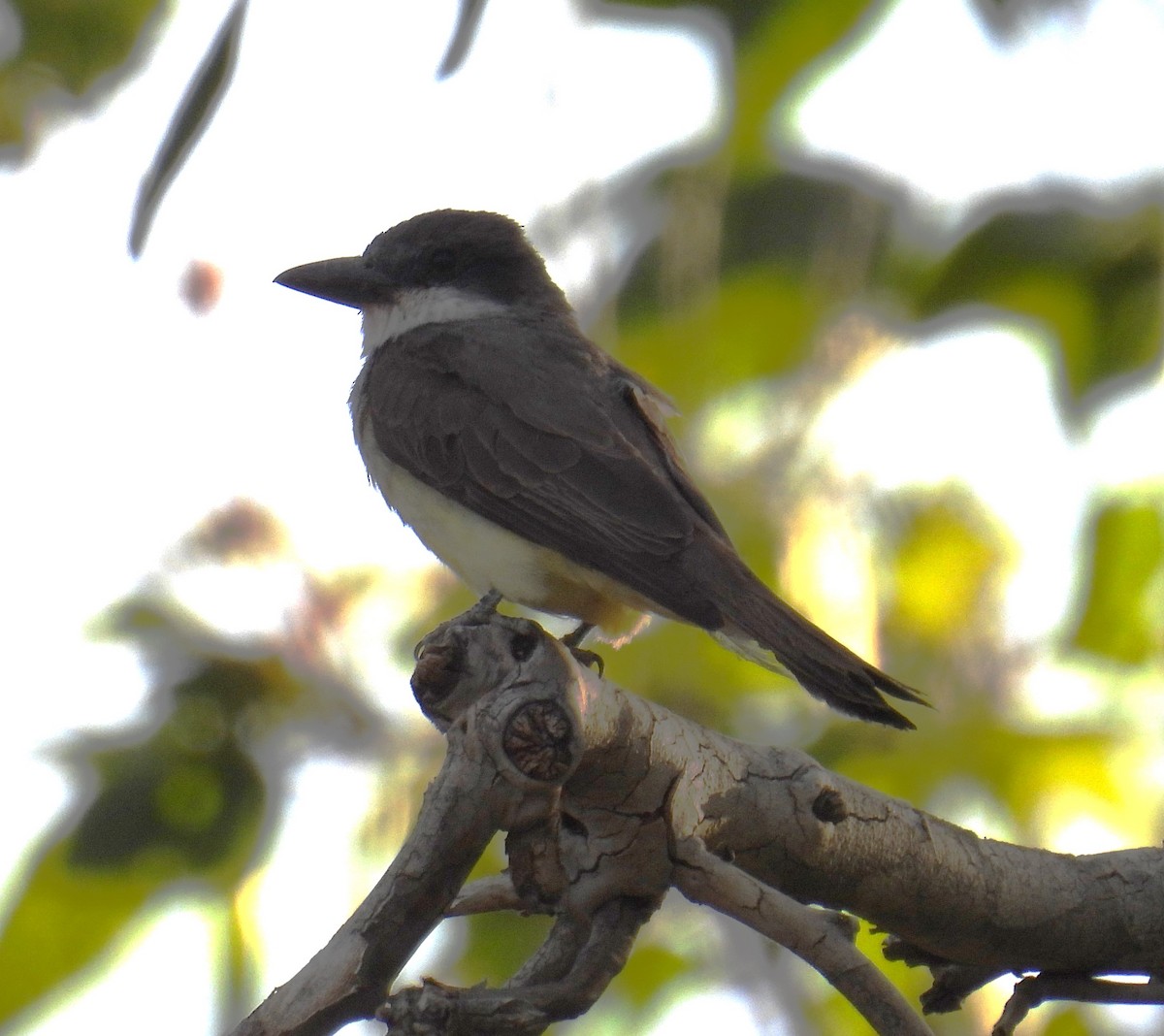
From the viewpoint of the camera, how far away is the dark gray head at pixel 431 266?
5.61 m

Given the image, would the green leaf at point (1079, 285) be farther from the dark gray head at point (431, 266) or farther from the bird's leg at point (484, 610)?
the dark gray head at point (431, 266)

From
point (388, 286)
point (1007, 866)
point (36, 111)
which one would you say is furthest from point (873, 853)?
point (388, 286)

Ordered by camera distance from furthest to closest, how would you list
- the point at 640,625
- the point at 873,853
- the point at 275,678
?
the point at 640,625, the point at 275,678, the point at 873,853

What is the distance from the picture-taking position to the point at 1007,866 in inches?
132

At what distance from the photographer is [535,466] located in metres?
4.49

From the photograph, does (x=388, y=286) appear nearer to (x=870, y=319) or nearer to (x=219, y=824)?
(x=870, y=319)

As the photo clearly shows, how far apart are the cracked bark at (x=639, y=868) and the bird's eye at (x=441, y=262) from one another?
272 cm

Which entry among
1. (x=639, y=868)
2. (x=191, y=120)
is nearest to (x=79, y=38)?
(x=191, y=120)

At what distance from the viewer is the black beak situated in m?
5.59

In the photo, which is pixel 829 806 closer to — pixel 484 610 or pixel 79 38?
pixel 484 610

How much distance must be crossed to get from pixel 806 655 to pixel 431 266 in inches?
99.0

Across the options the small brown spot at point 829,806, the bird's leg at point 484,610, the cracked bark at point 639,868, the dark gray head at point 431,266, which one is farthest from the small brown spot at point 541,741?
the dark gray head at point 431,266

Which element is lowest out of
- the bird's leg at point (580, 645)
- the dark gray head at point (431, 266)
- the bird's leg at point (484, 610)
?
the bird's leg at point (484, 610)

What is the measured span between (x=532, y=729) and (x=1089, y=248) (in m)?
1.92
